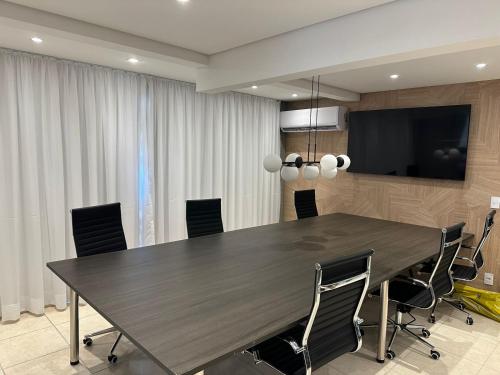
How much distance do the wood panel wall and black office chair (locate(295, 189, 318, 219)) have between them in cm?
83

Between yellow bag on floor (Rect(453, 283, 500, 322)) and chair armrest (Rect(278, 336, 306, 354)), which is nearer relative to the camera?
chair armrest (Rect(278, 336, 306, 354))

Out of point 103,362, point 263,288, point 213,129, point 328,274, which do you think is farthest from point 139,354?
point 213,129

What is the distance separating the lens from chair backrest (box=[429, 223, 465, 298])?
2.75 meters

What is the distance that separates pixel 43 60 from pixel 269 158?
250 centimetres

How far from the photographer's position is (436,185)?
A: 4.52 meters

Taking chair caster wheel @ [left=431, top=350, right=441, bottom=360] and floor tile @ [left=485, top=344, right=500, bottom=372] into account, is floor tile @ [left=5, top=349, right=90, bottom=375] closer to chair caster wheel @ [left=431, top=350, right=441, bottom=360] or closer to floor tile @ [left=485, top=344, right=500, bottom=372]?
chair caster wheel @ [left=431, top=350, right=441, bottom=360]

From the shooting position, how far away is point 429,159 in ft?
14.7

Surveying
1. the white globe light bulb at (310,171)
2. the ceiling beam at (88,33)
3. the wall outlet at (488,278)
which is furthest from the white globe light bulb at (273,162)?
the wall outlet at (488,278)

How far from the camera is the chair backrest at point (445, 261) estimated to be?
2.75m

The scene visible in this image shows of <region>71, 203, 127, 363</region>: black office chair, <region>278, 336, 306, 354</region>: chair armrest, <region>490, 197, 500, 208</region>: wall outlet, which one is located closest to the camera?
<region>278, 336, 306, 354</region>: chair armrest

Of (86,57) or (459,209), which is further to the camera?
(459,209)

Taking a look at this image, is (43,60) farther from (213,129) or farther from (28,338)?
(28,338)

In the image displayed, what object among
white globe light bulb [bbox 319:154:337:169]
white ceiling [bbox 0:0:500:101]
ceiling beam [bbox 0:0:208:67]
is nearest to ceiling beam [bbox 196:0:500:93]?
white ceiling [bbox 0:0:500:101]

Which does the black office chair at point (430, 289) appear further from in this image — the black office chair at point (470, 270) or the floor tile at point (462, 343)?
the black office chair at point (470, 270)
